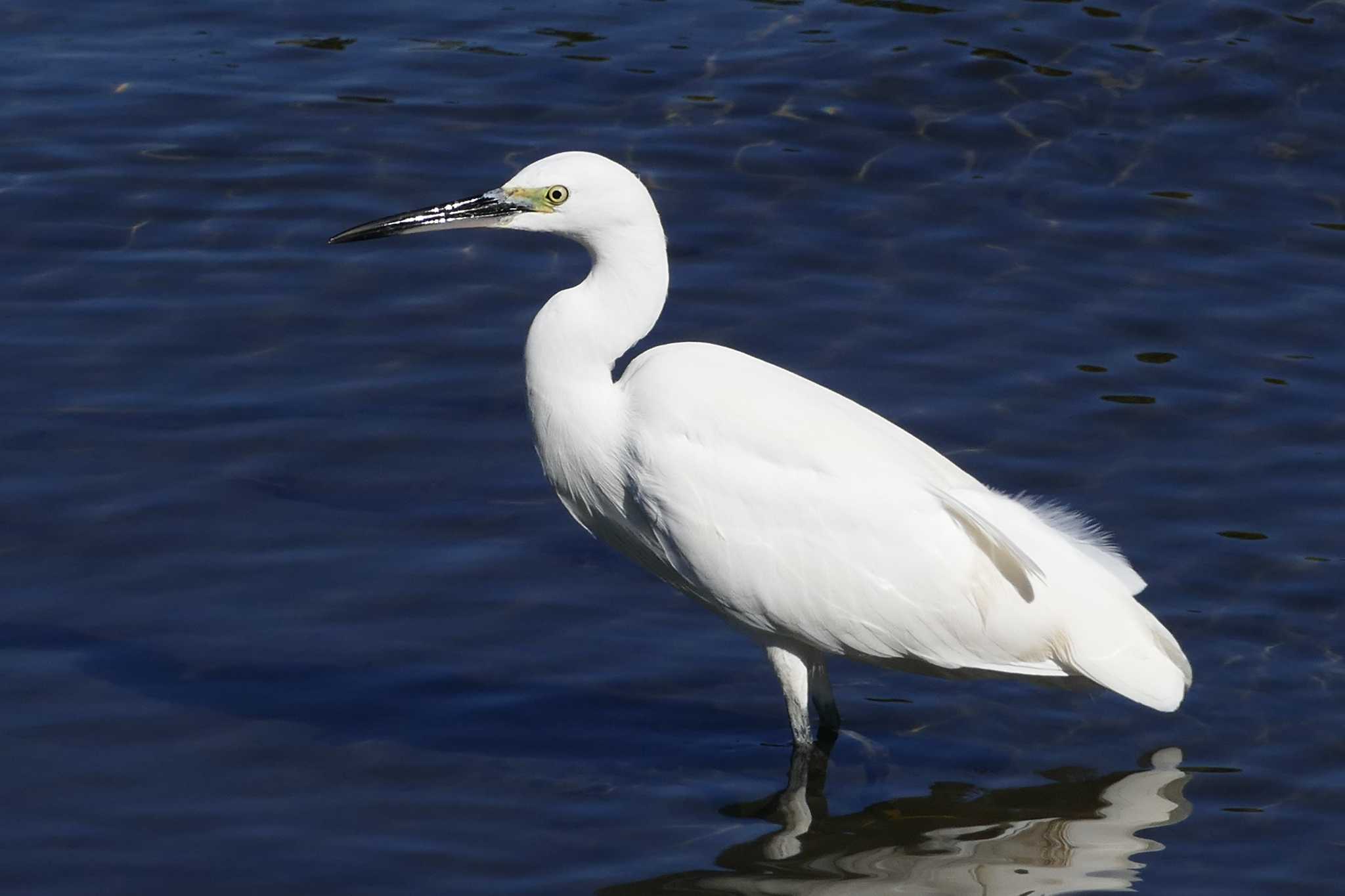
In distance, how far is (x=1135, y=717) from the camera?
6234mm

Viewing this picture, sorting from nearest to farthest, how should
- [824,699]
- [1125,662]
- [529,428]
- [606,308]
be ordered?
[1125,662]
[606,308]
[824,699]
[529,428]

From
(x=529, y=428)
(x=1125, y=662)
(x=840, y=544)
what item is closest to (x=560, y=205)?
(x=840, y=544)

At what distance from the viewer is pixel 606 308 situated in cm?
570

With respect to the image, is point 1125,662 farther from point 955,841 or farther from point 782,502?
point 782,502

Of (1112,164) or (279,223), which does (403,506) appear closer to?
(279,223)

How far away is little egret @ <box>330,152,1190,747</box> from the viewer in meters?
5.58

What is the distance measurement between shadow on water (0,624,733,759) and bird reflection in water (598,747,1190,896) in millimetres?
577

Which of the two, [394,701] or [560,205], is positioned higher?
[560,205]

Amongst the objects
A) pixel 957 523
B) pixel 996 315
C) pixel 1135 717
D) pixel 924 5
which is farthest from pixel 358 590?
pixel 924 5

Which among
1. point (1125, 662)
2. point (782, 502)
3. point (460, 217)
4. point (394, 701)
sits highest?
point (460, 217)

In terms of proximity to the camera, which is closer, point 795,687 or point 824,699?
point 795,687

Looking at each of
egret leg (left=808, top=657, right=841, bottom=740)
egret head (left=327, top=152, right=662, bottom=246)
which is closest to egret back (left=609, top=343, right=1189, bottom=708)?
egret leg (left=808, top=657, right=841, bottom=740)

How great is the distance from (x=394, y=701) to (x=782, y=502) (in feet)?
5.04

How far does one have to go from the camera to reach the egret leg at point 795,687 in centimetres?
582
